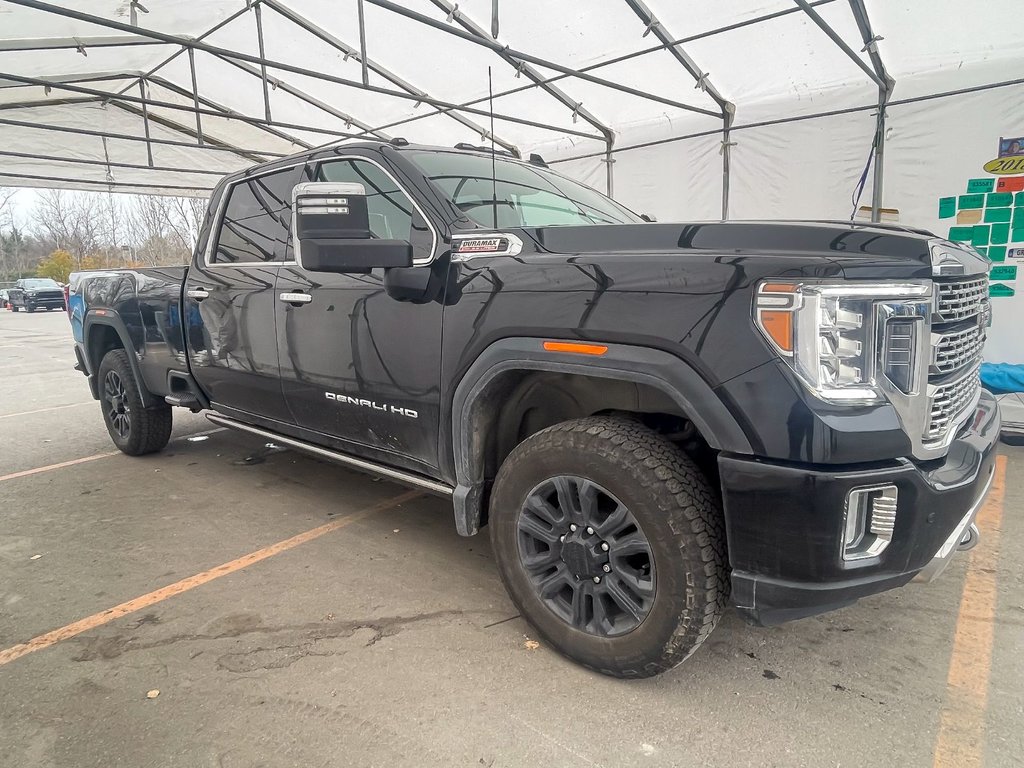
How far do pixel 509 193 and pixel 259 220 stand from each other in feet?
5.28

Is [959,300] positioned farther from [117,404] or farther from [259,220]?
[117,404]

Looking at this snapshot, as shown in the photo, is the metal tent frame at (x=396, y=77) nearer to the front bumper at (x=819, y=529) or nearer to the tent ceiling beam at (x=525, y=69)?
the tent ceiling beam at (x=525, y=69)

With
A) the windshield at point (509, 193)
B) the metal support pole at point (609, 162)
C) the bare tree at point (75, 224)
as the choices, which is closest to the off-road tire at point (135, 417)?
the windshield at point (509, 193)

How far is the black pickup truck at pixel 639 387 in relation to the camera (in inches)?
72.9

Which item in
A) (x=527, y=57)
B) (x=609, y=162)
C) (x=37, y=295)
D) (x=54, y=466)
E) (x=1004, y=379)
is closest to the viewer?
(x=54, y=466)

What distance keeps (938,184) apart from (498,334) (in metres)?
6.82

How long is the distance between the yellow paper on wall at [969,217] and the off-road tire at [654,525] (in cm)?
658

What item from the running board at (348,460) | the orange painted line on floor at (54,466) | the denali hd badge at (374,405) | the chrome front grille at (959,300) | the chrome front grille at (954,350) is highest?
the chrome front grille at (959,300)

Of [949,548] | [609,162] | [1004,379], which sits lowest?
[1004,379]

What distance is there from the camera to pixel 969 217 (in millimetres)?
6949

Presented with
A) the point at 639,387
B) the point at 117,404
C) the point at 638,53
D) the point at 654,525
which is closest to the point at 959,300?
the point at 639,387

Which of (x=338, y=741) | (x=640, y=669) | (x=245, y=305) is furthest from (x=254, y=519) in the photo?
(x=640, y=669)

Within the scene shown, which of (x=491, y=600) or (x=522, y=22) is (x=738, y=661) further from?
(x=522, y=22)

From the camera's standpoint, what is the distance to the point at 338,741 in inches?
82.9
